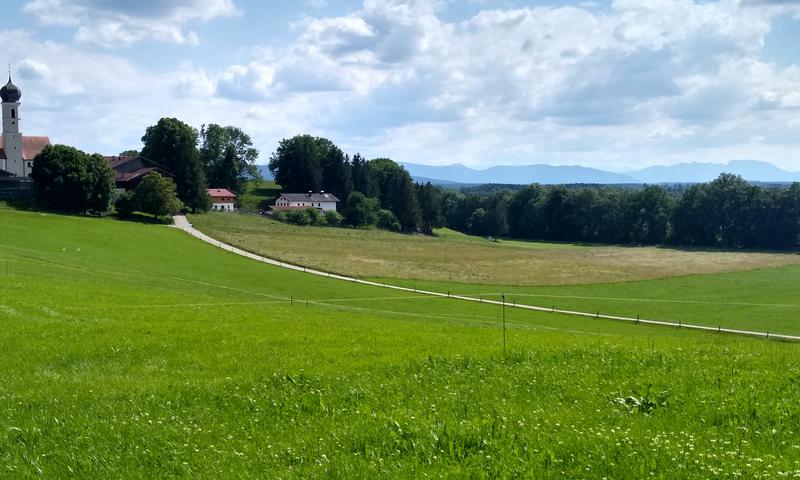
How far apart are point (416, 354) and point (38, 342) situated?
31.0 feet

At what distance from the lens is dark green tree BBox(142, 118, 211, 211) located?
115 meters

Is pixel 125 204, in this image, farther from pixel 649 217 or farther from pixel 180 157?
pixel 649 217

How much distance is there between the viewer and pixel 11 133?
376 feet

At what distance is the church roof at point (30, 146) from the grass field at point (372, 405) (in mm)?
113504

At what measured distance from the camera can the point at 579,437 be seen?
8188mm

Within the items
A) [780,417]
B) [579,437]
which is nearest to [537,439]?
[579,437]

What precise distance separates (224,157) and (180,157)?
114 feet

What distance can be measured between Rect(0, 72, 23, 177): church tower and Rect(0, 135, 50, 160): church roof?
3.64 feet

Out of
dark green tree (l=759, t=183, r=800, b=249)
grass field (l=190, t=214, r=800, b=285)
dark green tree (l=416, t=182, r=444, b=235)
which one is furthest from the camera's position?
dark green tree (l=416, t=182, r=444, b=235)

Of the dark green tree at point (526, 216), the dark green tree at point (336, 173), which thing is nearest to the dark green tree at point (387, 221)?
the dark green tree at point (336, 173)

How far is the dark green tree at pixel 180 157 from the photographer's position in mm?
115000

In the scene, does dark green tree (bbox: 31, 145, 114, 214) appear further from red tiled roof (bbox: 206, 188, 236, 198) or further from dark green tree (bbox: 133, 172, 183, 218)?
red tiled roof (bbox: 206, 188, 236, 198)

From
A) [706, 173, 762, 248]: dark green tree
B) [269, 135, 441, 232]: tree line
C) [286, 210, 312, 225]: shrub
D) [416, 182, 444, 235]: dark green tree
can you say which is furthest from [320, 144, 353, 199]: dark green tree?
[706, 173, 762, 248]: dark green tree

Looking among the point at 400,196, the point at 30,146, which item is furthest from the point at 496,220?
the point at 30,146
